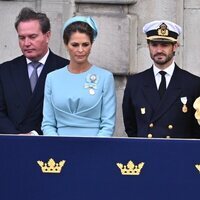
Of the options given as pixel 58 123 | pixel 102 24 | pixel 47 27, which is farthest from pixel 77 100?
pixel 102 24

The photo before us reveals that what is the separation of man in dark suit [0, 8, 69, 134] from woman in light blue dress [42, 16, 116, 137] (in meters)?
0.22

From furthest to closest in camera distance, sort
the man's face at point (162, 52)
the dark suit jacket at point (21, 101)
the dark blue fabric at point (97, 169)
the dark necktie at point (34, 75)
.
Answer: the dark necktie at point (34, 75) < the dark suit jacket at point (21, 101) < the man's face at point (162, 52) < the dark blue fabric at point (97, 169)

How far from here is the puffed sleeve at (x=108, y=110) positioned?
737 cm

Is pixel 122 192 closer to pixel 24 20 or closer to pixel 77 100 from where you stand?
pixel 77 100

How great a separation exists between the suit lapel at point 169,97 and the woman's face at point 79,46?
1.92 feet

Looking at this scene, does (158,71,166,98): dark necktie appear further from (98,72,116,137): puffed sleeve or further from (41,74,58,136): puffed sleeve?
(41,74,58,136): puffed sleeve

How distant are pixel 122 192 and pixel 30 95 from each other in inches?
46.0

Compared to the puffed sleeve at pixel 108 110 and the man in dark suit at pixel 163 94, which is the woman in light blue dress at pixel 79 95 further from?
the man in dark suit at pixel 163 94

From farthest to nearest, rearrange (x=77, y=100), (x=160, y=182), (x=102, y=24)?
(x=102, y=24) → (x=77, y=100) → (x=160, y=182)

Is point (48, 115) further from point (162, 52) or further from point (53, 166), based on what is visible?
point (162, 52)

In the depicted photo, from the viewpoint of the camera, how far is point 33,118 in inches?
303

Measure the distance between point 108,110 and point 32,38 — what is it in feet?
2.53

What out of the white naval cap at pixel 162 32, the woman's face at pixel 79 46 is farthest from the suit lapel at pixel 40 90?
the white naval cap at pixel 162 32

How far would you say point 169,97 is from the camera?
7480 mm
